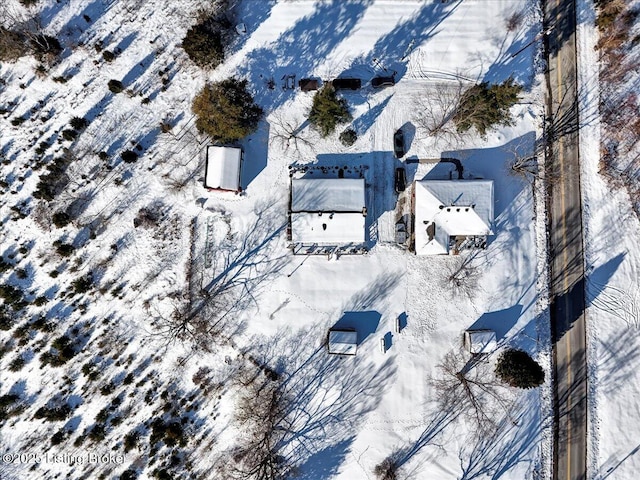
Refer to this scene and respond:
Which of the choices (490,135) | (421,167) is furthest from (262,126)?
(490,135)

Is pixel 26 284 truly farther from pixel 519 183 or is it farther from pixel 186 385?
pixel 519 183

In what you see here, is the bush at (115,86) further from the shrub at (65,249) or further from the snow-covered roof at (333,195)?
the snow-covered roof at (333,195)

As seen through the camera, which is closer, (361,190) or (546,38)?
(361,190)

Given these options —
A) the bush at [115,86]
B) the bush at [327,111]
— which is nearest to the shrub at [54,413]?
the bush at [115,86]

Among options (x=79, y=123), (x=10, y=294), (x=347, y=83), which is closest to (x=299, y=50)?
(x=347, y=83)

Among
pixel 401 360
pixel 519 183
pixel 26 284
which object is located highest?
pixel 519 183

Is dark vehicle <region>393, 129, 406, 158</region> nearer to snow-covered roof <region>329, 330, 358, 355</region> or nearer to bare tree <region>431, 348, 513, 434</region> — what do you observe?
snow-covered roof <region>329, 330, 358, 355</region>
